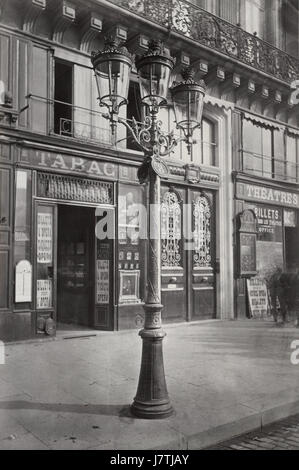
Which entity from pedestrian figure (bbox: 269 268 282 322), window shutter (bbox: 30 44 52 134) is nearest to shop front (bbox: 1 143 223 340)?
window shutter (bbox: 30 44 52 134)

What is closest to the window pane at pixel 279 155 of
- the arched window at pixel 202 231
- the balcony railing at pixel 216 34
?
the balcony railing at pixel 216 34

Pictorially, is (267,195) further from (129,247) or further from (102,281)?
(102,281)

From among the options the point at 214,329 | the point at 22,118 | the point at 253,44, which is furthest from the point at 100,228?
the point at 253,44

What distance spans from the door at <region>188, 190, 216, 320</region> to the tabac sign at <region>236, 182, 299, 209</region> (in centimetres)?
108

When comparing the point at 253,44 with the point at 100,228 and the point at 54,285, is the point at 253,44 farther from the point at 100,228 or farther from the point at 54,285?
the point at 54,285

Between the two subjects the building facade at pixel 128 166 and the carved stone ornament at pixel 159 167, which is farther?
the building facade at pixel 128 166

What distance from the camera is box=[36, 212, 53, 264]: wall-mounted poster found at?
859 centimetres

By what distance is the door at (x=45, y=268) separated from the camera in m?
8.52

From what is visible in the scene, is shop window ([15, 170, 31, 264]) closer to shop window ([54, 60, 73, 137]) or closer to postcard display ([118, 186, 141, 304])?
shop window ([54, 60, 73, 137])

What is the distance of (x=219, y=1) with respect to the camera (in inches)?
481

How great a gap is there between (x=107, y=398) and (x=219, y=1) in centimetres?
Result: 1110

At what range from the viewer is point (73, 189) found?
912cm

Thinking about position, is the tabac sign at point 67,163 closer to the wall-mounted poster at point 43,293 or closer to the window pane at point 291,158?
the wall-mounted poster at point 43,293

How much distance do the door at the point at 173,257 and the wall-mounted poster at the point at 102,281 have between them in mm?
1526
